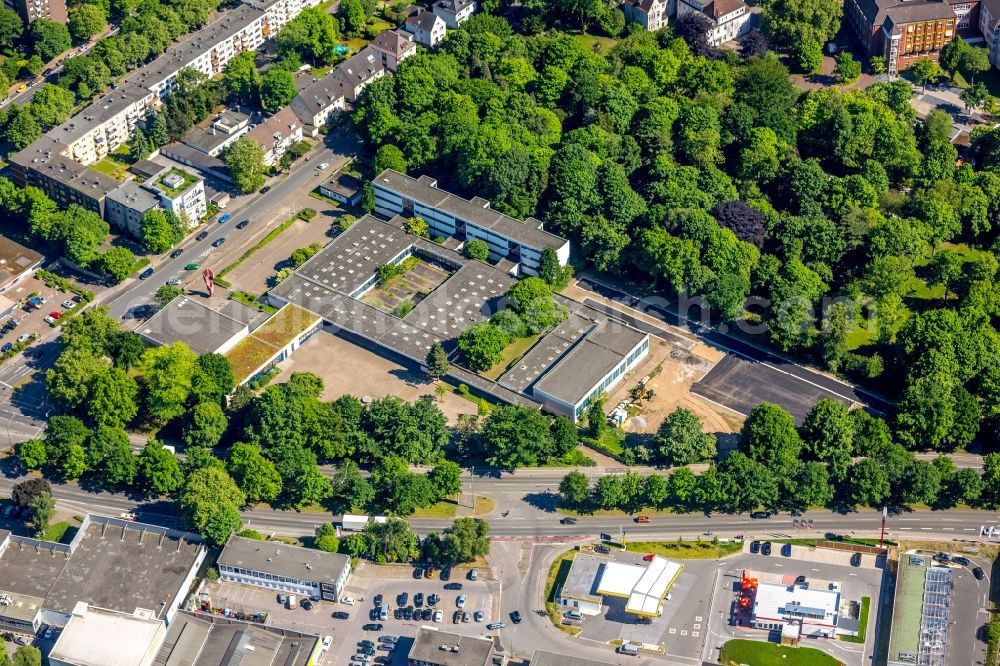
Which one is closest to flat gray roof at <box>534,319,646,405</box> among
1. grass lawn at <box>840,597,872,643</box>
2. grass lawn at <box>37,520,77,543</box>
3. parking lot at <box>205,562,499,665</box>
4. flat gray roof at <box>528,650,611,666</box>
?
parking lot at <box>205,562,499,665</box>

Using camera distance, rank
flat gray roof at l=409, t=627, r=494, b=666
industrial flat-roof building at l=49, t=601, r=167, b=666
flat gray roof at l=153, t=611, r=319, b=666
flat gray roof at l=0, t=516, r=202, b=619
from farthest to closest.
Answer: flat gray roof at l=0, t=516, r=202, b=619
flat gray roof at l=153, t=611, r=319, b=666
flat gray roof at l=409, t=627, r=494, b=666
industrial flat-roof building at l=49, t=601, r=167, b=666

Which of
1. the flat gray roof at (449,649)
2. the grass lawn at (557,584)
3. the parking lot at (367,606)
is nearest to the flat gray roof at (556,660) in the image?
the flat gray roof at (449,649)

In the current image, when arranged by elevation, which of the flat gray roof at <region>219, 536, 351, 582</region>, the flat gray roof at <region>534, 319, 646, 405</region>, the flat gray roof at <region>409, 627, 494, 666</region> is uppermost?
the flat gray roof at <region>534, 319, 646, 405</region>

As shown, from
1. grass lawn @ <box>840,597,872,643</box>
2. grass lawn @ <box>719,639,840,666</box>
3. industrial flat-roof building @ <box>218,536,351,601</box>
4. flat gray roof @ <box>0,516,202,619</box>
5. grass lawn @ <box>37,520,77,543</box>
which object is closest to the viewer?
grass lawn @ <box>719,639,840,666</box>

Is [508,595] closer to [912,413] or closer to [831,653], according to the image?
[831,653]

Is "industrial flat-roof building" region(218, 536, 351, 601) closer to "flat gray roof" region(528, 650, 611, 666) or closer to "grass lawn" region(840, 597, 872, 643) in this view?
"flat gray roof" region(528, 650, 611, 666)
